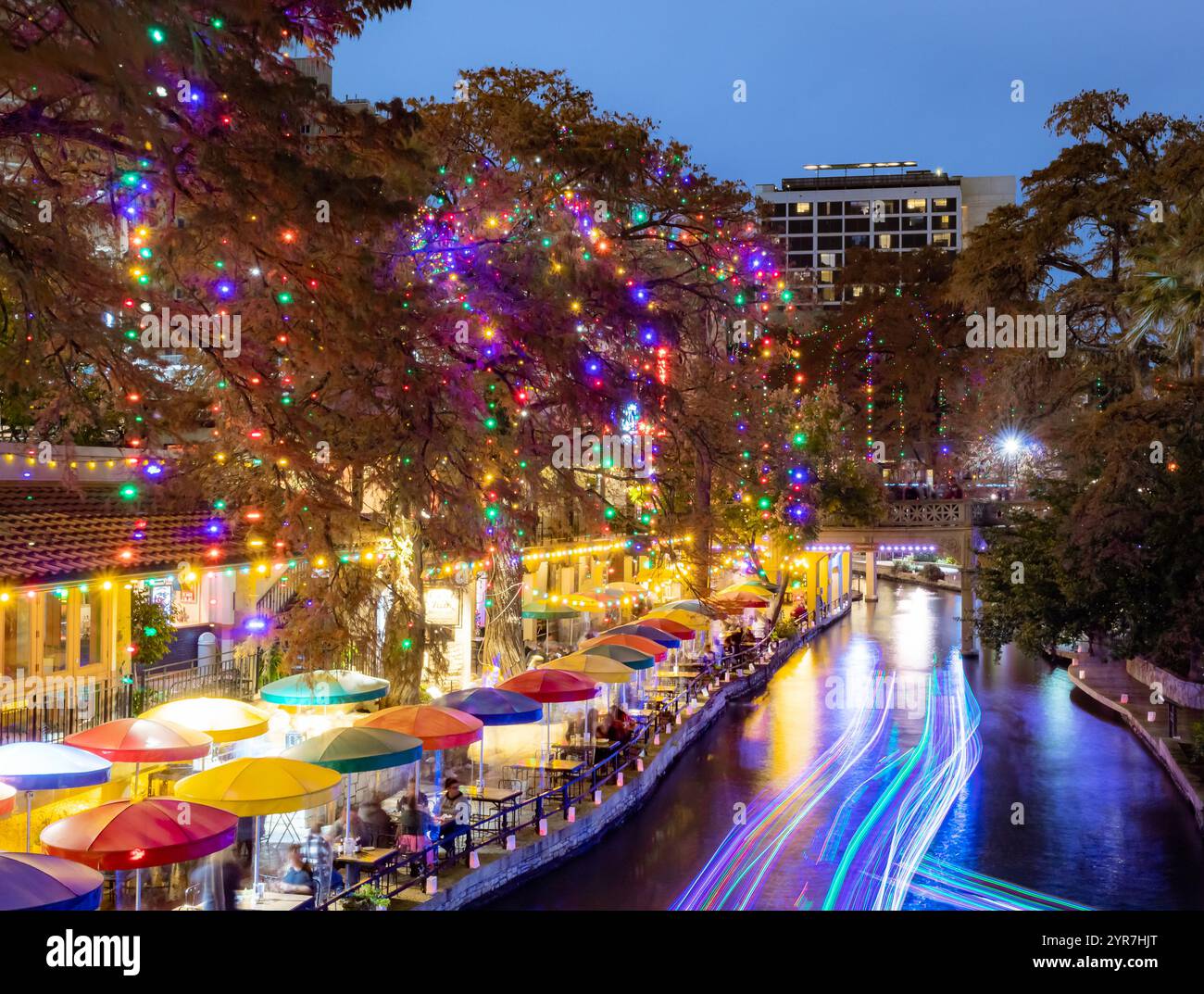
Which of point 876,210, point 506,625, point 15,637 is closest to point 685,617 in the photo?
point 506,625

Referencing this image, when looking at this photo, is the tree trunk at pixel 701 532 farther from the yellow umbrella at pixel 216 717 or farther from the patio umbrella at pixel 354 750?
the yellow umbrella at pixel 216 717

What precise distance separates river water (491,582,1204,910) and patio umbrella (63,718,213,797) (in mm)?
4485

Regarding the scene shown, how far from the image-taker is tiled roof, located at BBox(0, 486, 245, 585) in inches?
500

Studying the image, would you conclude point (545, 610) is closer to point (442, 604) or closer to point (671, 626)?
point (671, 626)

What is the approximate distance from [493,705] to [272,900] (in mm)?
6062

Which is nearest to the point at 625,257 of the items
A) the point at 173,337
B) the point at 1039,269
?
the point at 173,337

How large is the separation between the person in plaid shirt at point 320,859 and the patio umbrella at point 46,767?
8.08ft

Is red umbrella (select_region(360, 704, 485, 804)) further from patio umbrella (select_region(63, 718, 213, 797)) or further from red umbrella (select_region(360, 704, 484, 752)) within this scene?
patio umbrella (select_region(63, 718, 213, 797))

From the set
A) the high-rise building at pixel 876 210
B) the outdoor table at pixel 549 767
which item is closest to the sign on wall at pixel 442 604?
the outdoor table at pixel 549 767

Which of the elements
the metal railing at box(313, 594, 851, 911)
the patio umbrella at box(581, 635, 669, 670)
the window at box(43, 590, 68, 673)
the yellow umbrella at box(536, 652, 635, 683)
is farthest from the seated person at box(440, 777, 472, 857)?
the patio umbrella at box(581, 635, 669, 670)

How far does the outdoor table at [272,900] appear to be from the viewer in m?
12.8

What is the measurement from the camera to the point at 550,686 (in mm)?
20812
